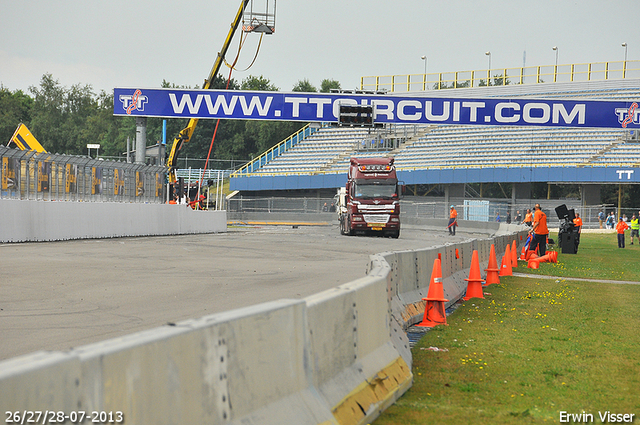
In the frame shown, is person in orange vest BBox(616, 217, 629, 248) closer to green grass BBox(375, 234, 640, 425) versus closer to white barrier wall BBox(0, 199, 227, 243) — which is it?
white barrier wall BBox(0, 199, 227, 243)

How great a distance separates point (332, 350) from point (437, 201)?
56.6 metres

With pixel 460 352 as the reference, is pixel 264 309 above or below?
above

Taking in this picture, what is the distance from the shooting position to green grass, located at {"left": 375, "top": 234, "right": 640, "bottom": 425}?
5863 millimetres

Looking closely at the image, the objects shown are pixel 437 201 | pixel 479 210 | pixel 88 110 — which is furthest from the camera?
pixel 88 110

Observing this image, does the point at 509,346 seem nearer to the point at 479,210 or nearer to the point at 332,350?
the point at 332,350

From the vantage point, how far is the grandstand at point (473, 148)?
5653 centimetres

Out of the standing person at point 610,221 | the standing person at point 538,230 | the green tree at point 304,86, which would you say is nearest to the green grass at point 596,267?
the standing person at point 538,230

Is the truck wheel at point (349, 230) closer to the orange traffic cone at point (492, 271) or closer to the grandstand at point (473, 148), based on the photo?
the orange traffic cone at point (492, 271)

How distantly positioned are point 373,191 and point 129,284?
75.4ft

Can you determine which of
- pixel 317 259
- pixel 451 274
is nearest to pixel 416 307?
pixel 451 274

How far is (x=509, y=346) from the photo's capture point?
8.67 metres

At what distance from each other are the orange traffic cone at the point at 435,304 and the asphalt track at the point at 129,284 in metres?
2.26

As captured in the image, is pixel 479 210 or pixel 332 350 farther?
pixel 479 210

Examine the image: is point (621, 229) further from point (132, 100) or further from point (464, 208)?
point (132, 100)
